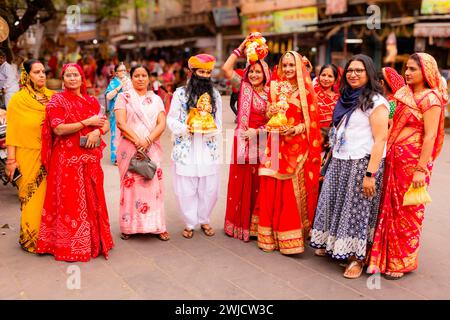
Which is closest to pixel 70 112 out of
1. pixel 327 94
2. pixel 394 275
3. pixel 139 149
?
pixel 139 149

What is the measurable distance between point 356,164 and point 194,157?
150 cm

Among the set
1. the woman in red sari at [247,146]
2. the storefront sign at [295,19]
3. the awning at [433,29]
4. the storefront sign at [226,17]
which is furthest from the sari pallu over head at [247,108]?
the storefront sign at [226,17]

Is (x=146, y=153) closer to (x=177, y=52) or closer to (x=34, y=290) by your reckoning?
(x=34, y=290)

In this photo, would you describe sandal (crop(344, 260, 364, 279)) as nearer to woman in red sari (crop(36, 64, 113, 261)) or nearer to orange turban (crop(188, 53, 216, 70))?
woman in red sari (crop(36, 64, 113, 261))

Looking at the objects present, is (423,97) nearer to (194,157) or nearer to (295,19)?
(194,157)

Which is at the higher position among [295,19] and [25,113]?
[295,19]

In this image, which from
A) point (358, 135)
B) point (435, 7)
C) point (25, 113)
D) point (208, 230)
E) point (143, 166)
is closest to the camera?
point (358, 135)

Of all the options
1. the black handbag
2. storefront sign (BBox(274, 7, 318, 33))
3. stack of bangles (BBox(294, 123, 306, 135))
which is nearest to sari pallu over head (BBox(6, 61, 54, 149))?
the black handbag

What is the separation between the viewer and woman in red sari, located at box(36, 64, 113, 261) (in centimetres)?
363

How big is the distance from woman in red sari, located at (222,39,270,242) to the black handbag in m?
0.76

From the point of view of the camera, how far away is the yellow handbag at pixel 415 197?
10.8ft

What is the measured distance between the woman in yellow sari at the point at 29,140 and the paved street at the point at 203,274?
Result: 37 centimetres

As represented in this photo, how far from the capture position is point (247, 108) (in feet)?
13.6

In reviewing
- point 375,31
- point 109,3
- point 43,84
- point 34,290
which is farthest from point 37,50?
point 34,290
